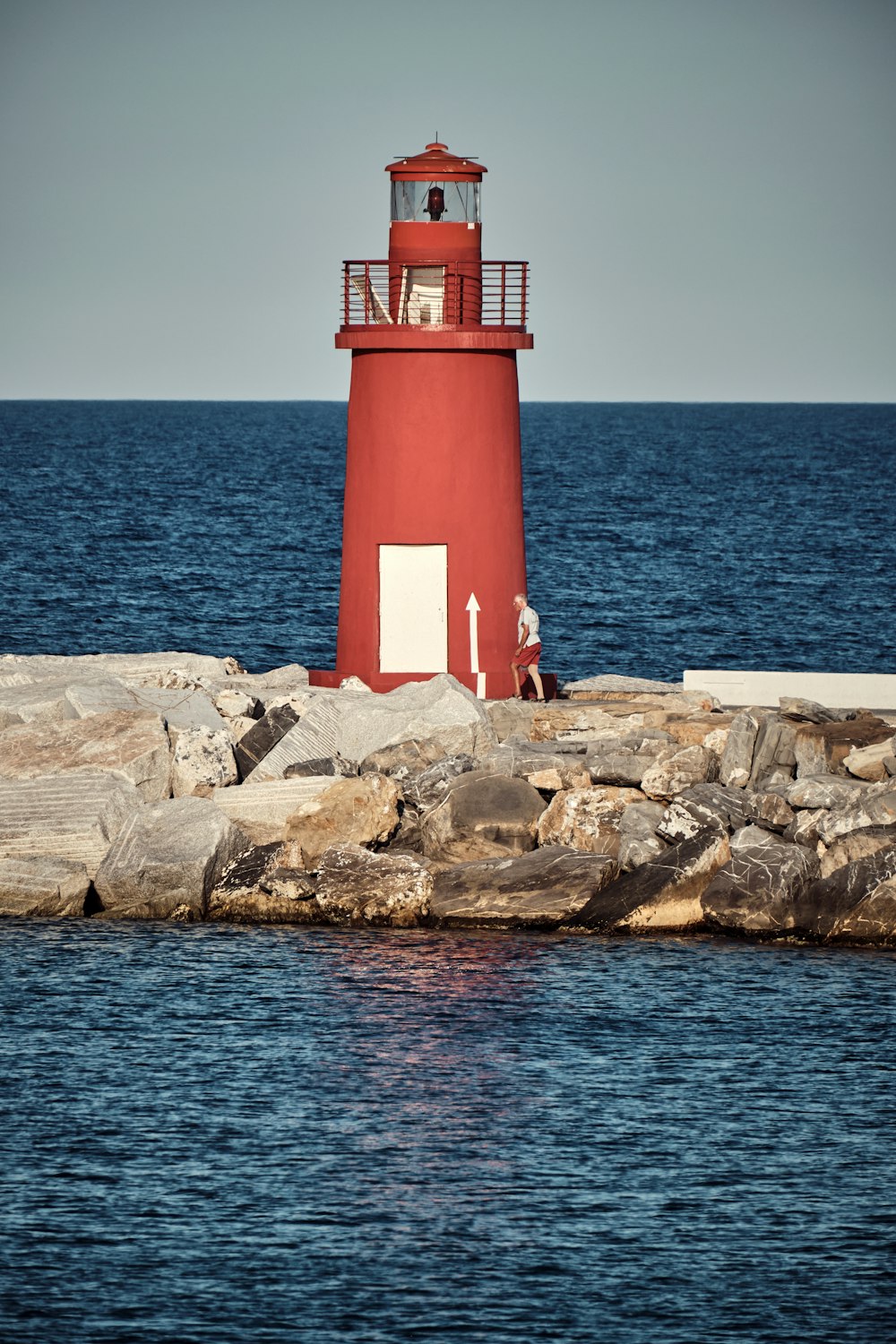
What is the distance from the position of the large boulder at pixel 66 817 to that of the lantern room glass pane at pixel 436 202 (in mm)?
7002

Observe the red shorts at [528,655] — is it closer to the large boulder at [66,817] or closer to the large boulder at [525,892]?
the large boulder at [525,892]

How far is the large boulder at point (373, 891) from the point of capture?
17.0 m

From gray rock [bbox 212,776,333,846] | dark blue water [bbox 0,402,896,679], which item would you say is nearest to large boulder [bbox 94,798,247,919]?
gray rock [bbox 212,776,333,846]

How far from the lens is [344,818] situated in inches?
698


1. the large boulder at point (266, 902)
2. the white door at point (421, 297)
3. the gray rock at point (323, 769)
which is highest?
the white door at point (421, 297)

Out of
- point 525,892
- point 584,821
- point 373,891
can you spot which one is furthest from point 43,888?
point 584,821

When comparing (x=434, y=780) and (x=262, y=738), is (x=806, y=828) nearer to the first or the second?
(x=434, y=780)

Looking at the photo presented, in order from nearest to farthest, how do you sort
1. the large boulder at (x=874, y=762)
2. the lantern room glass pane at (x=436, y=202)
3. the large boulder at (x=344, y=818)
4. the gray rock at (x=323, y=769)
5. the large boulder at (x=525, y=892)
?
the large boulder at (x=525, y=892)
the large boulder at (x=344, y=818)
the large boulder at (x=874, y=762)
the gray rock at (x=323, y=769)
the lantern room glass pane at (x=436, y=202)

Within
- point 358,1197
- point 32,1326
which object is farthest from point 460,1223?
point 32,1326

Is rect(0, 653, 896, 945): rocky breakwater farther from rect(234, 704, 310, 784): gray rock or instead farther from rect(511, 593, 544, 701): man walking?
rect(511, 593, 544, 701): man walking

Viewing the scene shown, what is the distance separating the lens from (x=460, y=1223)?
11.3 meters

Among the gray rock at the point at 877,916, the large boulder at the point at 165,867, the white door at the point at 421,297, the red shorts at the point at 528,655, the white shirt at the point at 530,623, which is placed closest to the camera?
the gray rock at the point at 877,916

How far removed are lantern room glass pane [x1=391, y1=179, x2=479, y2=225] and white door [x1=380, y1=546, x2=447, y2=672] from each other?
11.3ft

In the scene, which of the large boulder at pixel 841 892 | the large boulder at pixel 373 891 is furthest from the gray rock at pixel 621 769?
the large boulder at pixel 841 892
